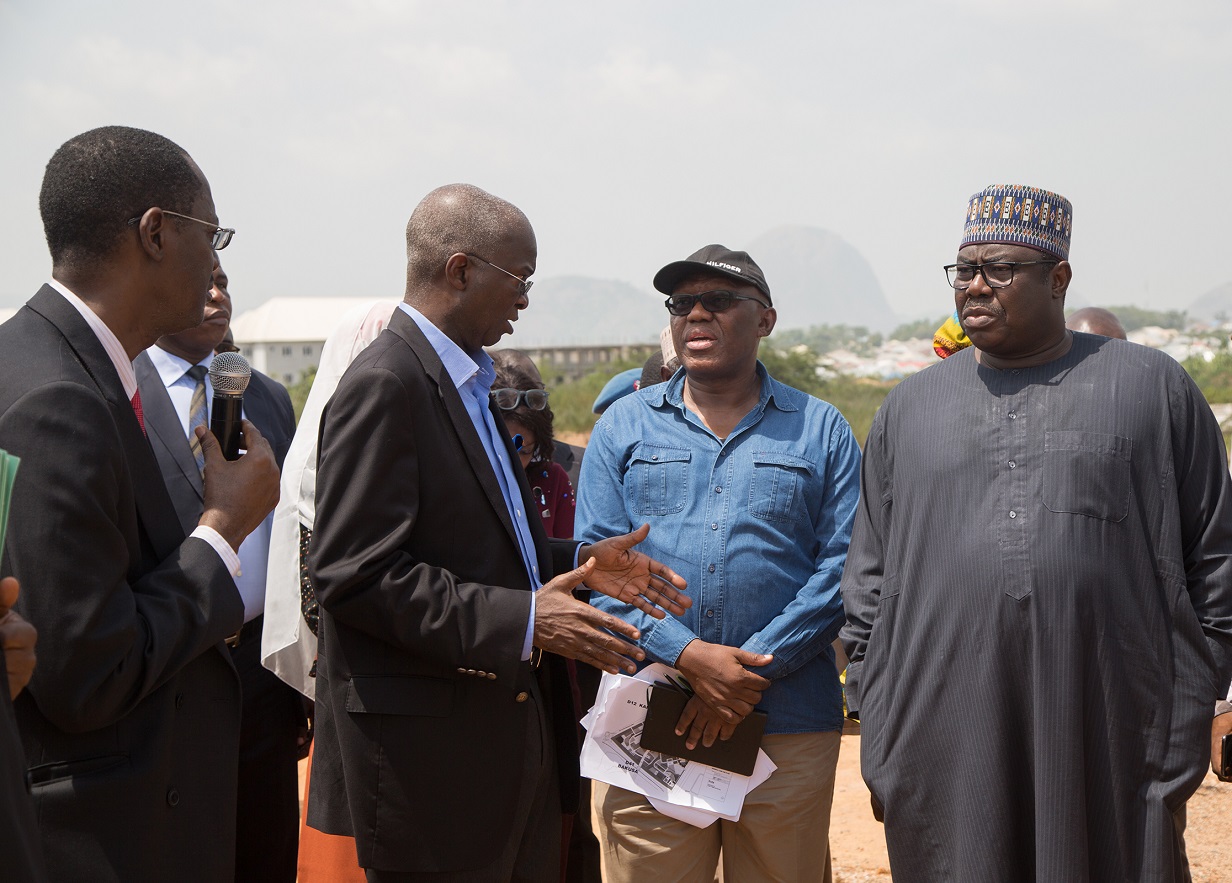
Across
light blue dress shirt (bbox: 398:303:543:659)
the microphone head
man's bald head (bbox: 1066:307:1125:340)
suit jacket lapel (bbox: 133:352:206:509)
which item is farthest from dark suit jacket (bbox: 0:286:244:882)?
man's bald head (bbox: 1066:307:1125:340)

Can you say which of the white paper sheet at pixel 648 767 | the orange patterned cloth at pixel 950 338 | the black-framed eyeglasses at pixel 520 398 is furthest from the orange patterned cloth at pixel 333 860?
the orange patterned cloth at pixel 950 338

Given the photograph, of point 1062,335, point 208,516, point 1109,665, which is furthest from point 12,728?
point 1062,335

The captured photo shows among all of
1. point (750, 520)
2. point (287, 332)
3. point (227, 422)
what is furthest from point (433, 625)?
point (287, 332)

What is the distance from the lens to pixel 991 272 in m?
3.33

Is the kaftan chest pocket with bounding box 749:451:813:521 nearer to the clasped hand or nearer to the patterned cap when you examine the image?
the clasped hand

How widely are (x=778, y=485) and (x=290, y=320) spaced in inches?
Result: 3799

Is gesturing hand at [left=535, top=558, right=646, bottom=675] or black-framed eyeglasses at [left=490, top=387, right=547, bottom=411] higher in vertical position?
black-framed eyeglasses at [left=490, top=387, right=547, bottom=411]

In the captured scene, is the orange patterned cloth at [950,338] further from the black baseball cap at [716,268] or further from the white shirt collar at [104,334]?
the white shirt collar at [104,334]

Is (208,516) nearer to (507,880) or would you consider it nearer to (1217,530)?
(507,880)

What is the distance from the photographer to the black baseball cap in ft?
13.5

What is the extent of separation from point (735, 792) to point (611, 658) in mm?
1124

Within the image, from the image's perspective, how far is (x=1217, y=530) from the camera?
10.2 feet

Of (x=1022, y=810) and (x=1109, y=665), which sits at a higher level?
(x=1109, y=665)

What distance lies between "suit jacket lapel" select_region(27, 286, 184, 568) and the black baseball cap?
213 centimetres
